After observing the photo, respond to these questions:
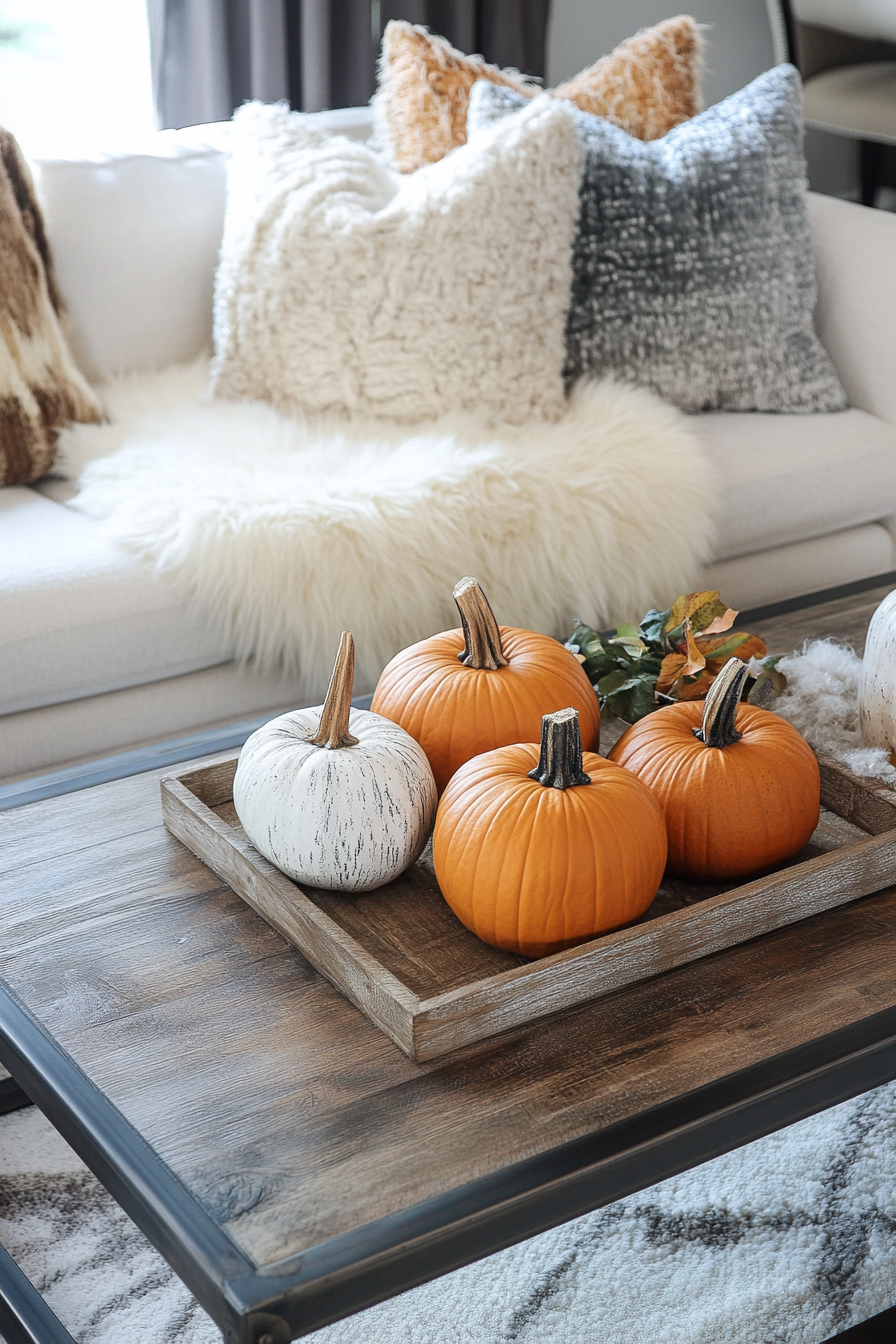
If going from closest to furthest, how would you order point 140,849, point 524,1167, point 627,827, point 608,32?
1. point 524,1167
2. point 627,827
3. point 140,849
4. point 608,32

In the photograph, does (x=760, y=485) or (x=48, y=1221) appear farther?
(x=760, y=485)

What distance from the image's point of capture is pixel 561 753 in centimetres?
73

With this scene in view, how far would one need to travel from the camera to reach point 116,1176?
23.8 inches

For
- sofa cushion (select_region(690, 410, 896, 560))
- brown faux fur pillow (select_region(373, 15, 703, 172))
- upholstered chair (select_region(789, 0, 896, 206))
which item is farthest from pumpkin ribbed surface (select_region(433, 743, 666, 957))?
upholstered chair (select_region(789, 0, 896, 206))

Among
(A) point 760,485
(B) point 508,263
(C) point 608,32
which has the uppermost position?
(C) point 608,32

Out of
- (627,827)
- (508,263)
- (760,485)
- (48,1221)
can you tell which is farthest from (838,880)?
(508,263)

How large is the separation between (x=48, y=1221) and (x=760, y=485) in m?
1.29

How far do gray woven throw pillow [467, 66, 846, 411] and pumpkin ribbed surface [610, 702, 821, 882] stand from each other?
1127 millimetres

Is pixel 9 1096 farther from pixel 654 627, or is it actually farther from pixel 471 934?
pixel 654 627

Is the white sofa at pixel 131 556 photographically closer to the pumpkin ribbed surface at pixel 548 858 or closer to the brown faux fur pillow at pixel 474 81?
the brown faux fur pillow at pixel 474 81

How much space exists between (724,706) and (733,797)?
6 centimetres

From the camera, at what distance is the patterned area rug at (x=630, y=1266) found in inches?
35.8

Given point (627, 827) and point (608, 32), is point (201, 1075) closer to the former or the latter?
point (627, 827)

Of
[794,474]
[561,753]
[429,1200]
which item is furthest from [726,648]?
[794,474]
